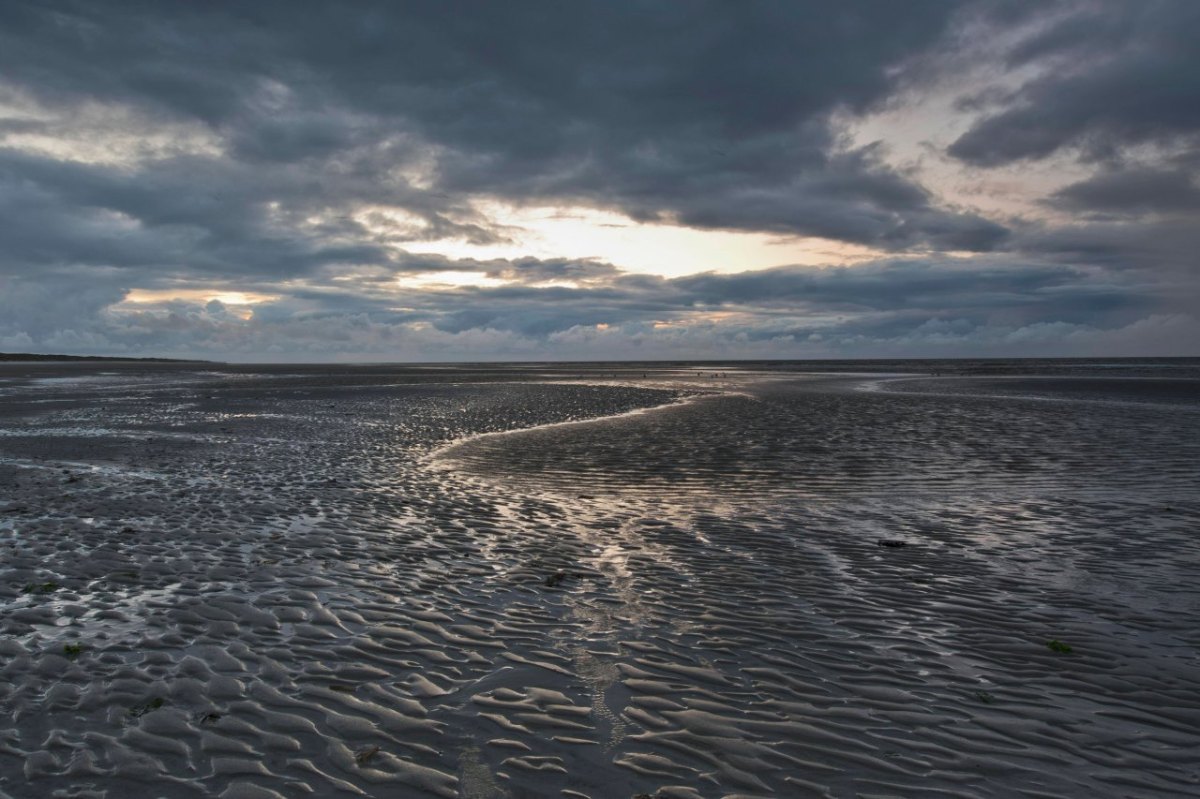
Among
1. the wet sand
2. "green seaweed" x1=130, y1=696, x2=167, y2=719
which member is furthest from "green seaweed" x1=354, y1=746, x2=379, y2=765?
"green seaweed" x1=130, y1=696, x2=167, y2=719

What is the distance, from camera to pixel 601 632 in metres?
8.20

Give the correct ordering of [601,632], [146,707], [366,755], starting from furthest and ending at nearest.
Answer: [601,632]
[146,707]
[366,755]

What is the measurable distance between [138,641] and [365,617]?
2314 millimetres

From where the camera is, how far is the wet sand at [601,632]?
17.9 ft

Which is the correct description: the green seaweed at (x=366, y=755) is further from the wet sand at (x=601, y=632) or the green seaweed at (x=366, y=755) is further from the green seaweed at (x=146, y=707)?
the green seaweed at (x=146, y=707)

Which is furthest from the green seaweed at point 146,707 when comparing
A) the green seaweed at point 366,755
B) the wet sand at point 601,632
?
the green seaweed at point 366,755

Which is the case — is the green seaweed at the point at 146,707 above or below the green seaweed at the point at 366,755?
above

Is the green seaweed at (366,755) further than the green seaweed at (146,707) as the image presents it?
No

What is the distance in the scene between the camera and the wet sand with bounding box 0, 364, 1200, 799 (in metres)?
5.46

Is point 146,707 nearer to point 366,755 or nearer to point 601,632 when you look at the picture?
point 366,755

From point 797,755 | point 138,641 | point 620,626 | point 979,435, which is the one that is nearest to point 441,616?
point 620,626

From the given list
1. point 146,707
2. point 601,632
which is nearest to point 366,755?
point 146,707

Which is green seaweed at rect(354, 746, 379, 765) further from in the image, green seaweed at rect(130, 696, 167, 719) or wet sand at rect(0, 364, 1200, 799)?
green seaweed at rect(130, 696, 167, 719)

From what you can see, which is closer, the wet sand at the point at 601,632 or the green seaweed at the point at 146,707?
the wet sand at the point at 601,632
